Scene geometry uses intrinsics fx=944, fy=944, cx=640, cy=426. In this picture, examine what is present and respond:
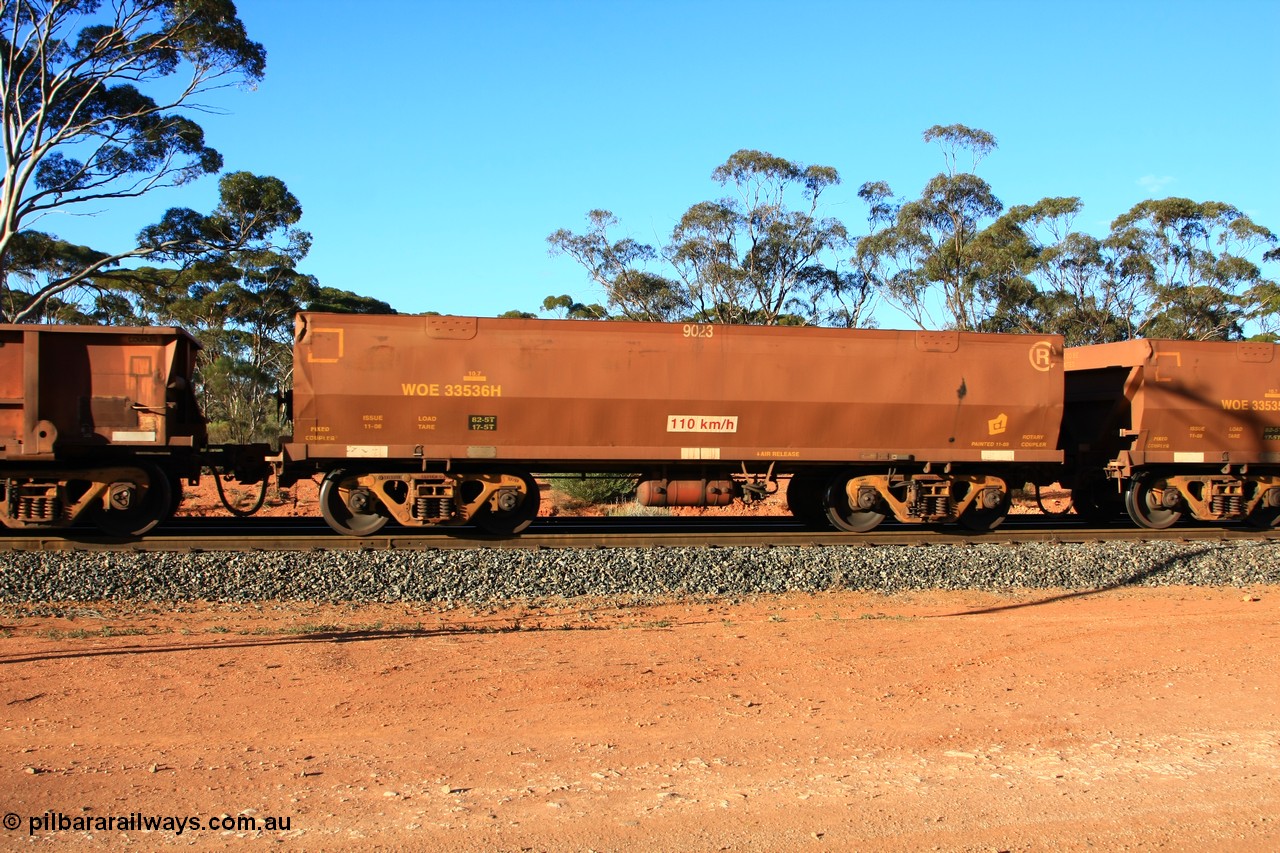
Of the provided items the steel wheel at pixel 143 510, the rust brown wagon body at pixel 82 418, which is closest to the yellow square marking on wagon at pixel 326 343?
the rust brown wagon body at pixel 82 418

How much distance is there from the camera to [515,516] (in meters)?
12.3

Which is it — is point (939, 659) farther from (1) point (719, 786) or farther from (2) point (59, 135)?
(2) point (59, 135)

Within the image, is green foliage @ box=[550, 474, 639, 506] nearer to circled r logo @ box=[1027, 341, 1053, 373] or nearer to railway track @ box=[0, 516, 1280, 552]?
railway track @ box=[0, 516, 1280, 552]

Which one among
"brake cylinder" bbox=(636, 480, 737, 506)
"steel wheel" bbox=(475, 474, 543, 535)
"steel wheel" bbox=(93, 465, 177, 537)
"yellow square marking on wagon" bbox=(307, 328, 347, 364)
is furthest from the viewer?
"brake cylinder" bbox=(636, 480, 737, 506)

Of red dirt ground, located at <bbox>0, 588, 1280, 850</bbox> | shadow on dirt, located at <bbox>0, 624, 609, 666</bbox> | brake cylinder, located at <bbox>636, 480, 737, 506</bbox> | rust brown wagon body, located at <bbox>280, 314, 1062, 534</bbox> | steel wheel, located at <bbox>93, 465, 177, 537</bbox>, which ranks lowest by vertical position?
shadow on dirt, located at <bbox>0, 624, 609, 666</bbox>

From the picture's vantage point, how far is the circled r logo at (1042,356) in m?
13.1

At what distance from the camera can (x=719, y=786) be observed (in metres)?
4.69

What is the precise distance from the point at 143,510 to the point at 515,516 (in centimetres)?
453

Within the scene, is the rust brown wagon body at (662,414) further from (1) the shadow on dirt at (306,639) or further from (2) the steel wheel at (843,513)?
(1) the shadow on dirt at (306,639)

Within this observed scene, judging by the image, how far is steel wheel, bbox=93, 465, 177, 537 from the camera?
37.3ft

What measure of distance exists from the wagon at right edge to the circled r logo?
114cm

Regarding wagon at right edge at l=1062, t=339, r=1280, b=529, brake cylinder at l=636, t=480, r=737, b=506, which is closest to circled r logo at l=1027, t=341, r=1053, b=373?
wagon at right edge at l=1062, t=339, r=1280, b=529

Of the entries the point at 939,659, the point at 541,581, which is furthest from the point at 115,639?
the point at 939,659

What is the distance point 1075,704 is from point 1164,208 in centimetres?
3669
